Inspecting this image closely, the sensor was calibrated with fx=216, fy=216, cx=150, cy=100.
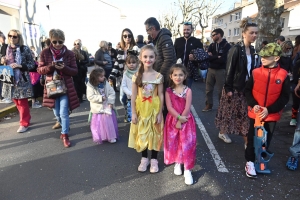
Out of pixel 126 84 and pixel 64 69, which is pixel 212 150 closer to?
pixel 126 84

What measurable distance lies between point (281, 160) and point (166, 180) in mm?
1887

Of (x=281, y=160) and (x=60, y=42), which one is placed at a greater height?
(x=60, y=42)

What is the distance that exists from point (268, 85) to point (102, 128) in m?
2.80

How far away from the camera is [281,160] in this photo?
3.35 metres

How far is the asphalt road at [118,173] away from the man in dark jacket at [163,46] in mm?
1393

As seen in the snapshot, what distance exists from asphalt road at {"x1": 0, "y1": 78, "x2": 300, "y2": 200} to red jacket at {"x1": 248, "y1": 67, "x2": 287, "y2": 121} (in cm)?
89

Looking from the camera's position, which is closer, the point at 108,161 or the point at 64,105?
the point at 108,161

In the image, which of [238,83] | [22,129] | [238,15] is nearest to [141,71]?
[238,83]

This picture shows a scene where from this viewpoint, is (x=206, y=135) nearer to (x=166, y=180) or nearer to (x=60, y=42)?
(x=166, y=180)

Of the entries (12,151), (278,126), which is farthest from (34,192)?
(278,126)

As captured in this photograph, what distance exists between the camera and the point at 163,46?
10.4 ft

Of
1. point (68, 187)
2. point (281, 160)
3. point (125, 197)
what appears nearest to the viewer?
point (125, 197)

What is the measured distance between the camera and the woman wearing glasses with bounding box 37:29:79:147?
3623 mm

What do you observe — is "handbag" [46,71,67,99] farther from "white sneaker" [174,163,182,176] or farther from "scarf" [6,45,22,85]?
"white sneaker" [174,163,182,176]
